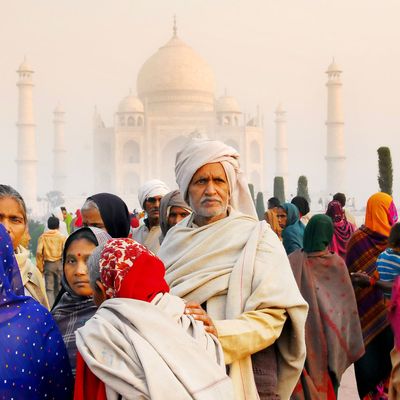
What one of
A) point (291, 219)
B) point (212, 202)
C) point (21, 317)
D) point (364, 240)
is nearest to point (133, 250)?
point (21, 317)

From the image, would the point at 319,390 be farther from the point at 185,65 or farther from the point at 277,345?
the point at 185,65

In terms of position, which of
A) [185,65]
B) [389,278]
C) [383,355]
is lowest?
[383,355]

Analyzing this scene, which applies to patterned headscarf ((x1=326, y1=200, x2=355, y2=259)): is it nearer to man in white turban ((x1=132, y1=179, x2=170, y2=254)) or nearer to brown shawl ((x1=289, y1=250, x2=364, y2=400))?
man in white turban ((x1=132, y1=179, x2=170, y2=254))

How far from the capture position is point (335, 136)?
37969mm

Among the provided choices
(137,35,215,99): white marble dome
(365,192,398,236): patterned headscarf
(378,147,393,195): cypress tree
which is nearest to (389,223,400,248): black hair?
(365,192,398,236): patterned headscarf

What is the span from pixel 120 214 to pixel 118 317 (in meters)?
1.44

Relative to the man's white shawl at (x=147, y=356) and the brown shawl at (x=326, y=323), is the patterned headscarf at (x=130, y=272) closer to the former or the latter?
the man's white shawl at (x=147, y=356)

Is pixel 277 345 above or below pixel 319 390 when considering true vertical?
above

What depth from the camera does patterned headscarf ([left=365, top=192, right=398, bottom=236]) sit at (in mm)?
4051

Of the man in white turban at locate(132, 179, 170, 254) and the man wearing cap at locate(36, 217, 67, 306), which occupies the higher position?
the man in white turban at locate(132, 179, 170, 254)

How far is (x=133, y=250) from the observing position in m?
1.65

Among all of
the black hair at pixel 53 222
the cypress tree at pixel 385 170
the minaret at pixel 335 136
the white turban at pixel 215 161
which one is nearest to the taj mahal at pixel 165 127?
the minaret at pixel 335 136

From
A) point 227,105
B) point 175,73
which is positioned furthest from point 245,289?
point 227,105

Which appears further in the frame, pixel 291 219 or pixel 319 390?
pixel 291 219
